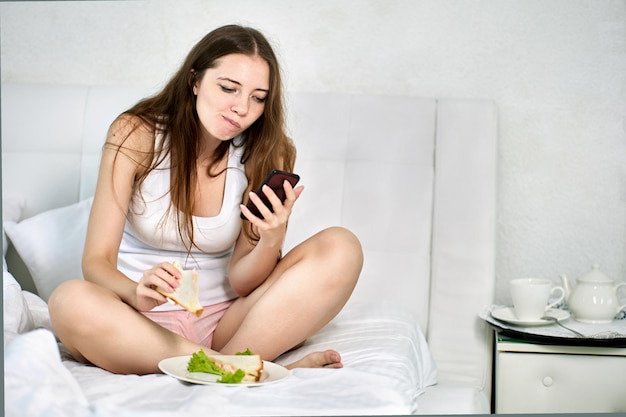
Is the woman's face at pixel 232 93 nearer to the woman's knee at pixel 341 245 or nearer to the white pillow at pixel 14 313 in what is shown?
the woman's knee at pixel 341 245

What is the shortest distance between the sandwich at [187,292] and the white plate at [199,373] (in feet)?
0.30

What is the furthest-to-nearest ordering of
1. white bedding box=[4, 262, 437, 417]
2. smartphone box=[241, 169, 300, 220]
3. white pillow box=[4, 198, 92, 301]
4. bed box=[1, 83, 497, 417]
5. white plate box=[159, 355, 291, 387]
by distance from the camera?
1. white pillow box=[4, 198, 92, 301]
2. bed box=[1, 83, 497, 417]
3. smartphone box=[241, 169, 300, 220]
4. white plate box=[159, 355, 291, 387]
5. white bedding box=[4, 262, 437, 417]

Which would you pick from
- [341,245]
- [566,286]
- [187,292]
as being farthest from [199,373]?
[566,286]

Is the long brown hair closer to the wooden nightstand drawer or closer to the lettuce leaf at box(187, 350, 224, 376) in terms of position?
the lettuce leaf at box(187, 350, 224, 376)

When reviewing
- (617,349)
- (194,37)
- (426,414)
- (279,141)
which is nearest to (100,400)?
(426,414)

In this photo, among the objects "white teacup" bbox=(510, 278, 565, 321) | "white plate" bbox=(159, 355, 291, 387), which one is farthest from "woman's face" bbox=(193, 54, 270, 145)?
"white teacup" bbox=(510, 278, 565, 321)

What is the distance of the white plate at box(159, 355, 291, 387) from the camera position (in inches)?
49.3

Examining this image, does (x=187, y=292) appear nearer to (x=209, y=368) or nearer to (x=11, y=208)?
(x=209, y=368)

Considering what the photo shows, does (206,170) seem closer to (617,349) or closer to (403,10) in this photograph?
(403,10)

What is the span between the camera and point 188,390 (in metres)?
1.22

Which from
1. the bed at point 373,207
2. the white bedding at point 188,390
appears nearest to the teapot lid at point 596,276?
the bed at point 373,207

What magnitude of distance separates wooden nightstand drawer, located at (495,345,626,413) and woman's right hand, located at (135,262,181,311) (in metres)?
0.70

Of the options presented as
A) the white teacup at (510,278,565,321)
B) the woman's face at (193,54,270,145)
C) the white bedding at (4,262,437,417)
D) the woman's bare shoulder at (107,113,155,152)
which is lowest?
the white bedding at (4,262,437,417)

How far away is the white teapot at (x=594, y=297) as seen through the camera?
1.53m
